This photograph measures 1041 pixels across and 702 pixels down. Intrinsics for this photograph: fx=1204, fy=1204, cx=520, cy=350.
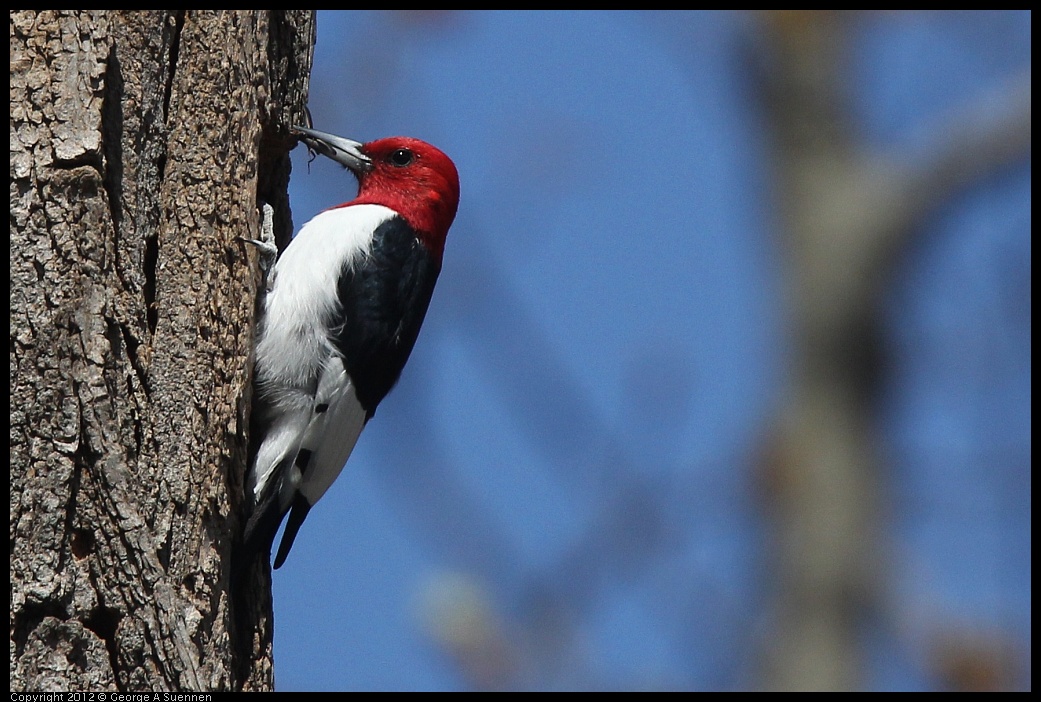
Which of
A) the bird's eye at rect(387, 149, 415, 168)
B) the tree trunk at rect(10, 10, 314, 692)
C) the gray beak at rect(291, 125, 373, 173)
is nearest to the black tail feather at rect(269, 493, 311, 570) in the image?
the tree trunk at rect(10, 10, 314, 692)

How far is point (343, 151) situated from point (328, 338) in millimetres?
1102

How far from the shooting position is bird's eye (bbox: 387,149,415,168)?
482 cm

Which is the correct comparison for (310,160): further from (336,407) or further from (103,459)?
(103,459)

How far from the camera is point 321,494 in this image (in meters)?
3.77

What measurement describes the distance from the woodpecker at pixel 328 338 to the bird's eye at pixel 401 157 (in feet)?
0.64

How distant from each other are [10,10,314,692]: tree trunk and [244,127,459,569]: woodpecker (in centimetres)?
24

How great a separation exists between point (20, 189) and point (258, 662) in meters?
1.33

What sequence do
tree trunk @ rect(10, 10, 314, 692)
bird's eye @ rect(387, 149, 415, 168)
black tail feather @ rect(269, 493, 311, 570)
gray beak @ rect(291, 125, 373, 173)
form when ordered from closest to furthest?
tree trunk @ rect(10, 10, 314, 692)
black tail feather @ rect(269, 493, 311, 570)
gray beak @ rect(291, 125, 373, 173)
bird's eye @ rect(387, 149, 415, 168)

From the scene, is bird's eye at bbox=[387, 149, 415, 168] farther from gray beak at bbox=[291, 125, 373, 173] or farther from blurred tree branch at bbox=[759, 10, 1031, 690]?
blurred tree branch at bbox=[759, 10, 1031, 690]

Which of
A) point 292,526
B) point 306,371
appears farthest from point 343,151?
point 292,526

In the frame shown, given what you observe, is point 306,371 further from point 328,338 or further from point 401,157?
point 401,157

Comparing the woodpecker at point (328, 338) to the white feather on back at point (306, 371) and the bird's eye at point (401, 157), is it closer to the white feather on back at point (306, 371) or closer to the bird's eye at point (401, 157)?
the white feather on back at point (306, 371)

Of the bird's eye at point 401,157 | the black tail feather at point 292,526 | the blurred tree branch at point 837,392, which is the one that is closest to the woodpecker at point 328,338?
the black tail feather at point 292,526
